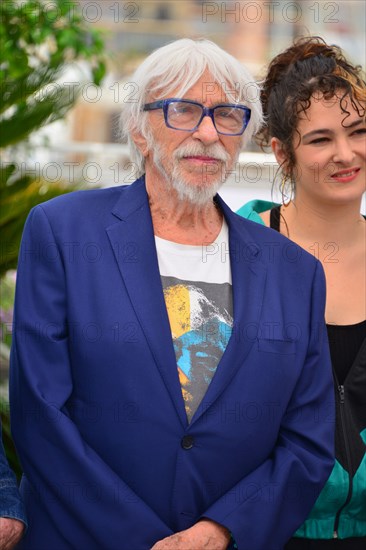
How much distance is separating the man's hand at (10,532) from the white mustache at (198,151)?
1114 millimetres

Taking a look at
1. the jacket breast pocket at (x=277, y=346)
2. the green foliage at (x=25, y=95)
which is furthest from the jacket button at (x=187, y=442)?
the green foliage at (x=25, y=95)

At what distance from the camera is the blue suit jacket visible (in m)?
2.55

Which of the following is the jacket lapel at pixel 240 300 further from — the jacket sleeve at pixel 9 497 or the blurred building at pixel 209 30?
the blurred building at pixel 209 30

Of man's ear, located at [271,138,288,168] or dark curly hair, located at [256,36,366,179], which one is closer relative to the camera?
dark curly hair, located at [256,36,366,179]

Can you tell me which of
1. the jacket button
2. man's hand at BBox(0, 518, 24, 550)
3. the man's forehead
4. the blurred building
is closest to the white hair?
the man's forehead

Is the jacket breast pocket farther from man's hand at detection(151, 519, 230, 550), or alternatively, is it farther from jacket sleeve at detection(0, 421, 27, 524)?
jacket sleeve at detection(0, 421, 27, 524)

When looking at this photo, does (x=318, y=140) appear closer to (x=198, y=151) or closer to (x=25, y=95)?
(x=198, y=151)

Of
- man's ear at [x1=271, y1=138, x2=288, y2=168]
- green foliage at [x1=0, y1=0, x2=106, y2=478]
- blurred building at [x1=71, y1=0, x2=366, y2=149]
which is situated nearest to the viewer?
man's ear at [x1=271, y1=138, x2=288, y2=168]

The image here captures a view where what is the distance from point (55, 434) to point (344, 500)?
947 millimetres

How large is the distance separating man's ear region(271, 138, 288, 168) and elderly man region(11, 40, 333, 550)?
1.35 ft

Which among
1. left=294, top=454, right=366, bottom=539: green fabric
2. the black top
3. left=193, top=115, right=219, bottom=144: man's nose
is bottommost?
left=294, top=454, right=366, bottom=539: green fabric

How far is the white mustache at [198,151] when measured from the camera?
109 inches

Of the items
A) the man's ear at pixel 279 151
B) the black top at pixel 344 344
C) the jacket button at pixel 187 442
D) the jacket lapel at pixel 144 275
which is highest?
the man's ear at pixel 279 151

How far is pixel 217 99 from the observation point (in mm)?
2775
